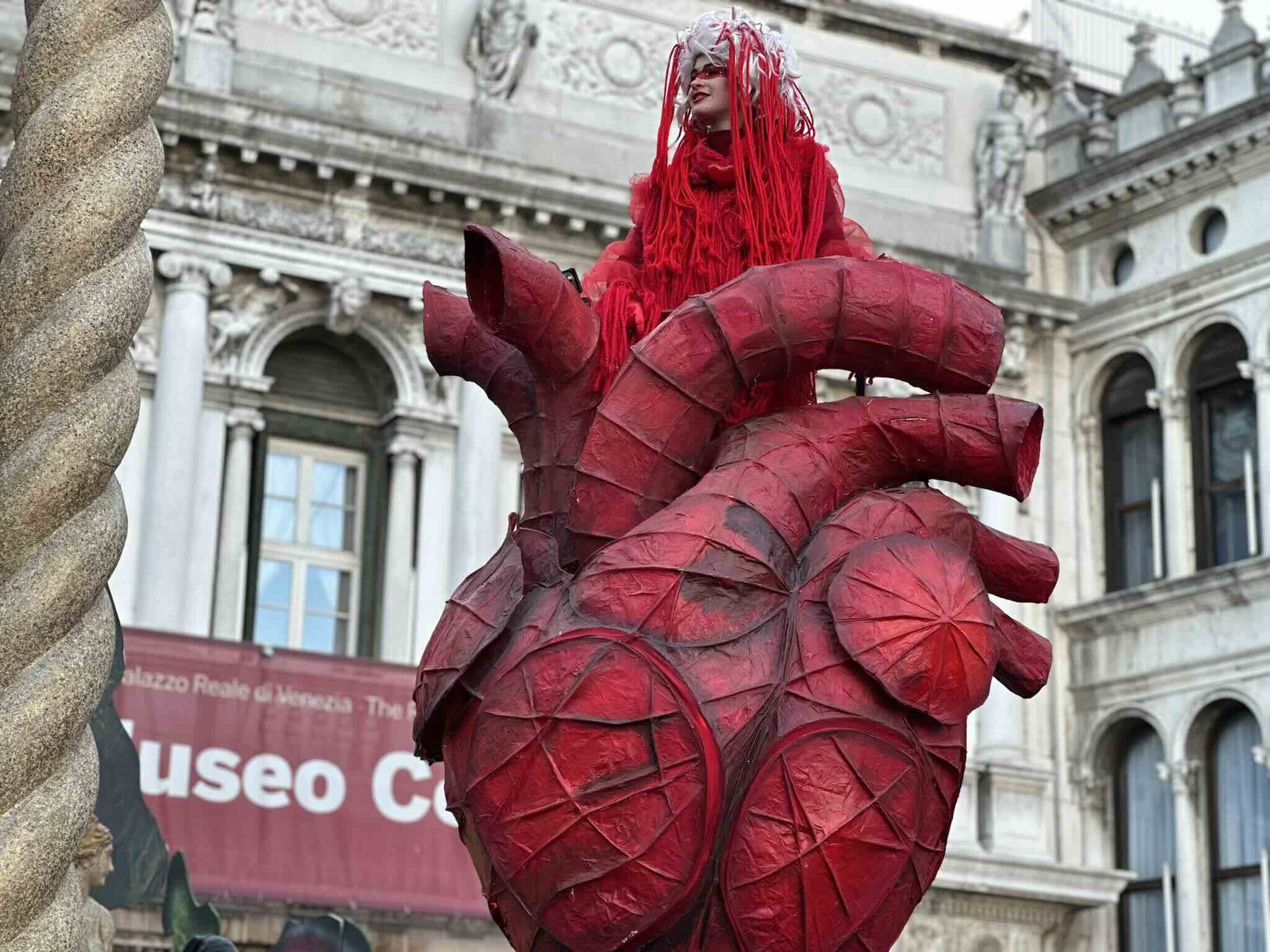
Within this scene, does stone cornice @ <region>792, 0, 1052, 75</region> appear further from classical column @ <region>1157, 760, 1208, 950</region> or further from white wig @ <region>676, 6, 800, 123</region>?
white wig @ <region>676, 6, 800, 123</region>

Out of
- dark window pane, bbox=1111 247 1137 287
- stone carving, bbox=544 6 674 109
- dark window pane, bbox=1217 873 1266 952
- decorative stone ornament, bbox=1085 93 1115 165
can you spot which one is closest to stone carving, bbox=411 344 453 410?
stone carving, bbox=544 6 674 109

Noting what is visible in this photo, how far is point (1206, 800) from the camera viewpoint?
1817 centimetres

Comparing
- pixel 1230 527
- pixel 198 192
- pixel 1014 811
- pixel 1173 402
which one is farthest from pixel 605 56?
pixel 1014 811

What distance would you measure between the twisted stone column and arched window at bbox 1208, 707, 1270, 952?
51.1 ft

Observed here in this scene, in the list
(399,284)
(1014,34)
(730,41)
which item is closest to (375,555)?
(399,284)

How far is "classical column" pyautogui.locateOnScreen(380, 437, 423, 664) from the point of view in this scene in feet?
54.2

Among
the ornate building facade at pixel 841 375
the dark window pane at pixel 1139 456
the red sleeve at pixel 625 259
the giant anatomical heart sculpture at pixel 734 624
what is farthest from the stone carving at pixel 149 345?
the giant anatomical heart sculpture at pixel 734 624

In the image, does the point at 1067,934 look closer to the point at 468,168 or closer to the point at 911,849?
the point at 468,168

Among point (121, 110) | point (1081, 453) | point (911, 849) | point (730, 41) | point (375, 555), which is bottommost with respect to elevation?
point (911, 849)

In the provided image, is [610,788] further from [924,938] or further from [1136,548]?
[1136,548]

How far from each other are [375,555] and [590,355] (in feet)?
45.0

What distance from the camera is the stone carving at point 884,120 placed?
19.4 metres

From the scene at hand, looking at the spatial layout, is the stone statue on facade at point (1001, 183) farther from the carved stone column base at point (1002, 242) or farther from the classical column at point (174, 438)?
the classical column at point (174, 438)

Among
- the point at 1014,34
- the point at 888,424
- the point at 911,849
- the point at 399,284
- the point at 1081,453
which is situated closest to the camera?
the point at 911,849
